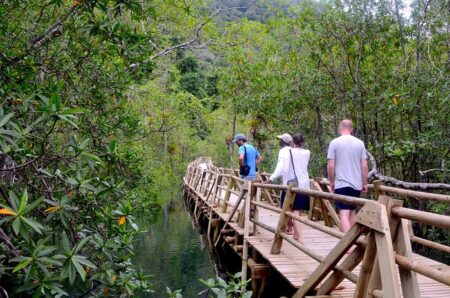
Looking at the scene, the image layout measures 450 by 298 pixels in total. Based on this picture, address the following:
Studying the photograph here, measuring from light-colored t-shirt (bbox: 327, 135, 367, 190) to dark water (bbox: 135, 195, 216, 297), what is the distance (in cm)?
465

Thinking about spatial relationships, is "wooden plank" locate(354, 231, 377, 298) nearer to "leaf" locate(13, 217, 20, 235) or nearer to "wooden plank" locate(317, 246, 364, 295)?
"wooden plank" locate(317, 246, 364, 295)

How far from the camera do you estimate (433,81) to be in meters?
8.38

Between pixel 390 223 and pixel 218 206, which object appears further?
pixel 218 206

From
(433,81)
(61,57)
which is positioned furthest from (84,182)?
(433,81)

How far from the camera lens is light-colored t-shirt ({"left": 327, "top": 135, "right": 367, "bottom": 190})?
5.25 meters

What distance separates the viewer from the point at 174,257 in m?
11.9

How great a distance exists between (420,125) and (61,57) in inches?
314

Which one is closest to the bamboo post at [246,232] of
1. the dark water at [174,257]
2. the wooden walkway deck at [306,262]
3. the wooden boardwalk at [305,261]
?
the wooden boardwalk at [305,261]

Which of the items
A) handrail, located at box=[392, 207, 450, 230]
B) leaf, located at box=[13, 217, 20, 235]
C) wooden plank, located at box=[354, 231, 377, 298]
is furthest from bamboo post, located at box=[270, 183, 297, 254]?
leaf, located at box=[13, 217, 20, 235]

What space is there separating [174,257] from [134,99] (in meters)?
5.60

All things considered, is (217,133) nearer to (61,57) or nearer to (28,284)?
(61,57)

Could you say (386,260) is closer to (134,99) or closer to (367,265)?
(367,265)

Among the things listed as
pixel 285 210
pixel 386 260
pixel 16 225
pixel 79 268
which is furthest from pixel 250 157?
pixel 16 225

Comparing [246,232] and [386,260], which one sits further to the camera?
[246,232]
